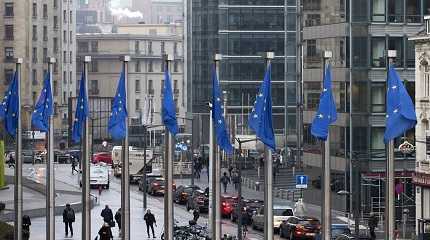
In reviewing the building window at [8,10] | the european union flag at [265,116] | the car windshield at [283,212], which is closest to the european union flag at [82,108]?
the european union flag at [265,116]

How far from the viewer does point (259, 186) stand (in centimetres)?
10762

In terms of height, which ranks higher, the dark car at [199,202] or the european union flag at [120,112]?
the european union flag at [120,112]

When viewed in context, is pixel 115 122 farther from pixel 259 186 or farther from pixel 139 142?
pixel 139 142

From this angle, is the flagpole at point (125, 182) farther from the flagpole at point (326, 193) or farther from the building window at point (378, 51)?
the building window at point (378, 51)

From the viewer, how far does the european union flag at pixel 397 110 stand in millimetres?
42688

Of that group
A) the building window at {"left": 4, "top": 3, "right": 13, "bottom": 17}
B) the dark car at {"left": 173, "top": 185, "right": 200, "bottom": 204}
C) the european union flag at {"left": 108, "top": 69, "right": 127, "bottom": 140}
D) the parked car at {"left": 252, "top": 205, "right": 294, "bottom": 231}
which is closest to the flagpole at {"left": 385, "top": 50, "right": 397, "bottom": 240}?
the european union flag at {"left": 108, "top": 69, "right": 127, "bottom": 140}

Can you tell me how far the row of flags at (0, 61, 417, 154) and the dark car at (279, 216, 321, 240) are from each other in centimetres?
2163

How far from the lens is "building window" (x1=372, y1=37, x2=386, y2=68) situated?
88250 mm

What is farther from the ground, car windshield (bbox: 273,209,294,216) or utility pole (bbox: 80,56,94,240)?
utility pole (bbox: 80,56,94,240)

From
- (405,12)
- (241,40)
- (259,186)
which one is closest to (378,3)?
(405,12)

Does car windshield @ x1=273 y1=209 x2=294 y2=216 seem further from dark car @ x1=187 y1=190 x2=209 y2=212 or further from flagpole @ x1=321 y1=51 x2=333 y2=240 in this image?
flagpole @ x1=321 y1=51 x2=333 y2=240

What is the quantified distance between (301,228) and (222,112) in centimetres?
2498

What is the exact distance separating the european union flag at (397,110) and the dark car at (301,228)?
2699 cm

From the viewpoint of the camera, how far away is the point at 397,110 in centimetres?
A: 4275
